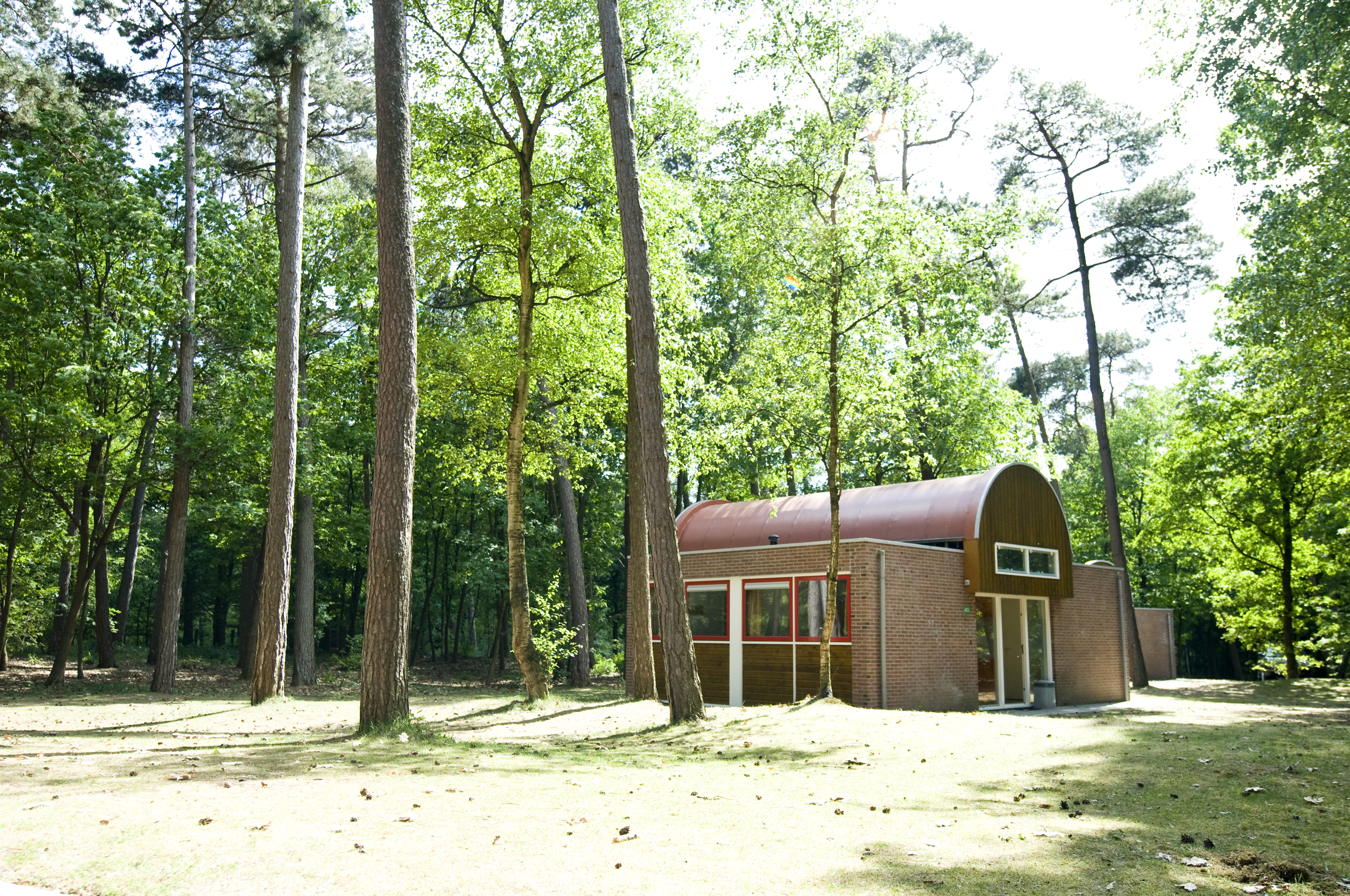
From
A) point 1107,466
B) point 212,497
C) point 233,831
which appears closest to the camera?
point 233,831

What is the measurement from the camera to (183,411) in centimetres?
1822

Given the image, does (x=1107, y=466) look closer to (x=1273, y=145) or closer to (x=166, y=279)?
(x=1273, y=145)

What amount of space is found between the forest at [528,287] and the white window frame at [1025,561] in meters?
3.47

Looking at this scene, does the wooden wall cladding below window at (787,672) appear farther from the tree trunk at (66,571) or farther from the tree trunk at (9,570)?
the tree trunk at (9,570)

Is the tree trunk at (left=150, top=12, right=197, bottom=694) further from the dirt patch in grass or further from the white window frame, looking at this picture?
the white window frame

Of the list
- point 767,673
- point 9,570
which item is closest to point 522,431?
point 767,673

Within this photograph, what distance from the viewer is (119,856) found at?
4594 mm

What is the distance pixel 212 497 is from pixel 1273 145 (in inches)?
880

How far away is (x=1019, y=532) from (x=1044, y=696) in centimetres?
335

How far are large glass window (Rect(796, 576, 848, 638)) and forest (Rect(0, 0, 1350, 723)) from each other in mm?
2041

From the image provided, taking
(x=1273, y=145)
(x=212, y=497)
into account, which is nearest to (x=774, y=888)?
(x=1273, y=145)

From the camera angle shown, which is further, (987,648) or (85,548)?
(85,548)

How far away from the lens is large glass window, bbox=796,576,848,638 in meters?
15.3

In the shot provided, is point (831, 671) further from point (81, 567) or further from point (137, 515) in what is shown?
point (137, 515)
